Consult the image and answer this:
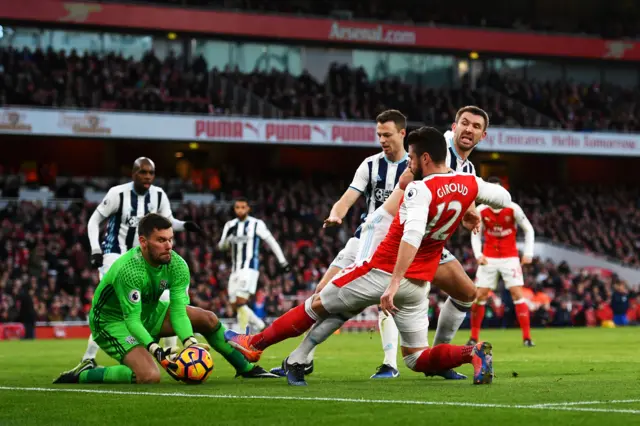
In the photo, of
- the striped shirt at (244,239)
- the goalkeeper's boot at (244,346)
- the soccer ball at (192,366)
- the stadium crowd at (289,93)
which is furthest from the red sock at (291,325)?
the stadium crowd at (289,93)

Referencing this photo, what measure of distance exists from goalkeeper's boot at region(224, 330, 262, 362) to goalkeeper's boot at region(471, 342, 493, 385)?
1.95 m

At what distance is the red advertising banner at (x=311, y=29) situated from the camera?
38.3 metres

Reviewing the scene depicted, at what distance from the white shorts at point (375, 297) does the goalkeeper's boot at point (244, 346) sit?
966 millimetres

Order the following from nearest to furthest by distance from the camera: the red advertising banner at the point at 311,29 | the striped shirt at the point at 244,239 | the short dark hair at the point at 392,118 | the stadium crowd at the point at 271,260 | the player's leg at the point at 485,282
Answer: the short dark hair at the point at 392,118 → the player's leg at the point at 485,282 → the striped shirt at the point at 244,239 → the stadium crowd at the point at 271,260 → the red advertising banner at the point at 311,29

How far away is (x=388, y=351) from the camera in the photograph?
35.4 ft

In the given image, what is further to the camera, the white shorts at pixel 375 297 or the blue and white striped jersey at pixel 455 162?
the blue and white striped jersey at pixel 455 162

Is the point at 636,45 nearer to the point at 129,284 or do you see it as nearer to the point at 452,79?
the point at 452,79

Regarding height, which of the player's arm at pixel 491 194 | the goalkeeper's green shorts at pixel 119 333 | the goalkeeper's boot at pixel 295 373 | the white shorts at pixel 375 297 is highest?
the player's arm at pixel 491 194

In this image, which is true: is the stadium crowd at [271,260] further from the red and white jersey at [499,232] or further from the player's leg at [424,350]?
the player's leg at [424,350]

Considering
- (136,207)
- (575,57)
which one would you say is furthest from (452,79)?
(136,207)

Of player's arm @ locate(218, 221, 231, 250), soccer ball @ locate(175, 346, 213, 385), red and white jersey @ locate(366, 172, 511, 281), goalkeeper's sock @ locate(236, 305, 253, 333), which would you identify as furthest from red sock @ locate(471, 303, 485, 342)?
soccer ball @ locate(175, 346, 213, 385)

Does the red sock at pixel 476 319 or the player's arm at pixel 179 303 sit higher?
the player's arm at pixel 179 303

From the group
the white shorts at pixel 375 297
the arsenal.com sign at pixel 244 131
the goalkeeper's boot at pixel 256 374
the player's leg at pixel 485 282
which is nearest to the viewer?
the white shorts at pixel 375 297

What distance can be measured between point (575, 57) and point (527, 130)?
7046 mm
